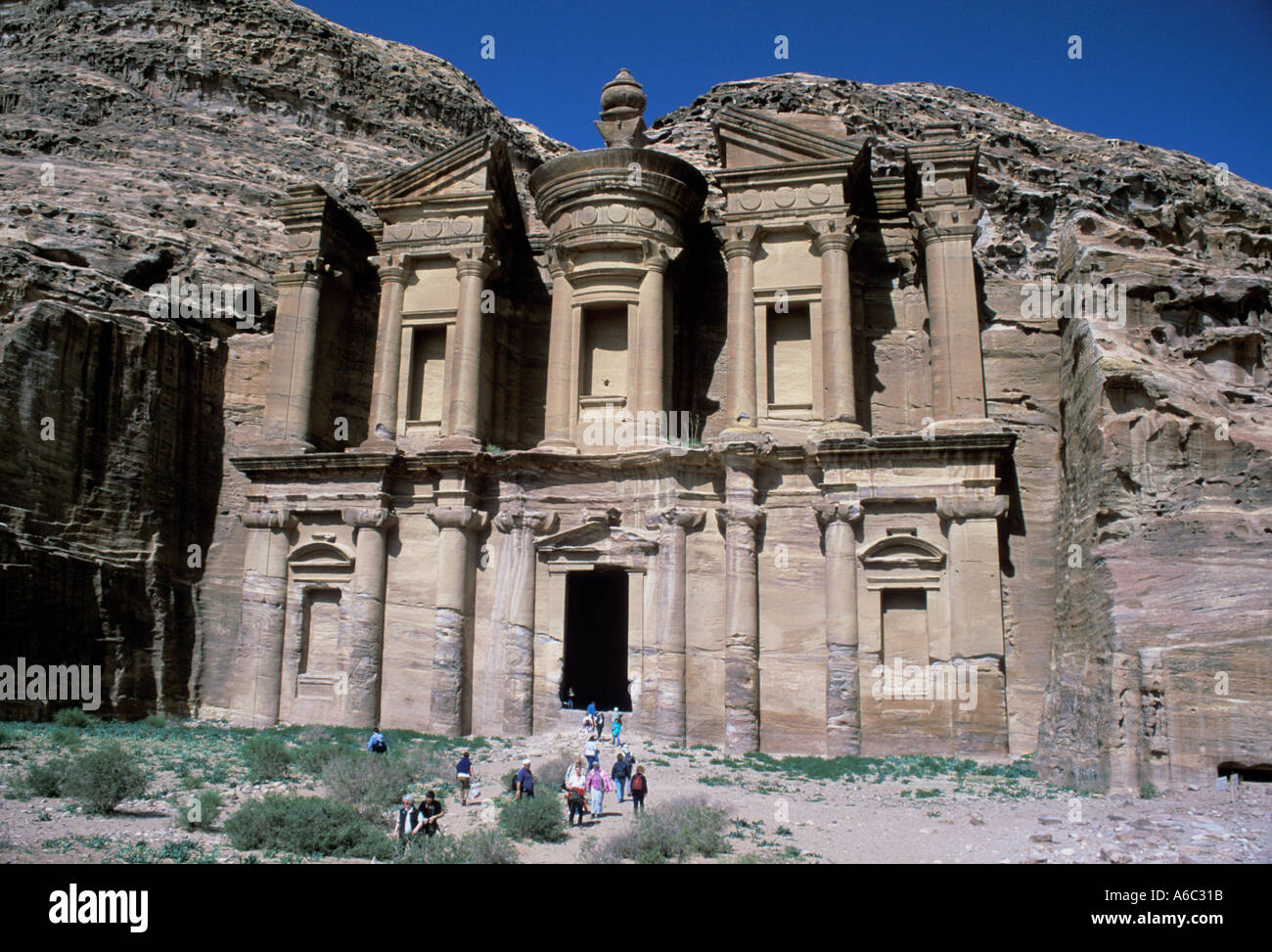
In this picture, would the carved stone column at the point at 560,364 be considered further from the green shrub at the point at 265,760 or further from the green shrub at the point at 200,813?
the green shrub at the point at 200,813

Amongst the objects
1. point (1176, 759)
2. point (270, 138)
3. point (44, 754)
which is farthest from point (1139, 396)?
point (270, 138)

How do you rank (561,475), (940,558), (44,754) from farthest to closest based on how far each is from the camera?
(561,475) → (940,558) → (44,754)

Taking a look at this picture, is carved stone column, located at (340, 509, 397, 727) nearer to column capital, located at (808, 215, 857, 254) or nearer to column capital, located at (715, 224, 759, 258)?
column capital, located at (715, 224, 759, 258)

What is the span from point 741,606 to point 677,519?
2.32m

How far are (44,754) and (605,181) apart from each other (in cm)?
1678

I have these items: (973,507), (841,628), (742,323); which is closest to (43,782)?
(841,628)

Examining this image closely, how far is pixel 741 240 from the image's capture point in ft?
80.6

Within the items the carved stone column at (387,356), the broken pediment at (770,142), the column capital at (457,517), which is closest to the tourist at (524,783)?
the column capital at (457,517)

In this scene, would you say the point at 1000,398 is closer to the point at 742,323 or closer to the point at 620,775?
the point at 742,323

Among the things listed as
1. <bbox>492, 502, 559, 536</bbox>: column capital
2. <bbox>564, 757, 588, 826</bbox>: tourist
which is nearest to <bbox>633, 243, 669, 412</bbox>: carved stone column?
<bbox>492, 502, 559, 536</bbox>: column capital

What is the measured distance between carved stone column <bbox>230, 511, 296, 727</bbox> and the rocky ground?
16.9 feet

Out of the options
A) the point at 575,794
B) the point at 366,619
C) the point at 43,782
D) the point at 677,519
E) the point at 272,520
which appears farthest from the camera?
the point at 272,520

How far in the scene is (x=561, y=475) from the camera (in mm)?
24000
